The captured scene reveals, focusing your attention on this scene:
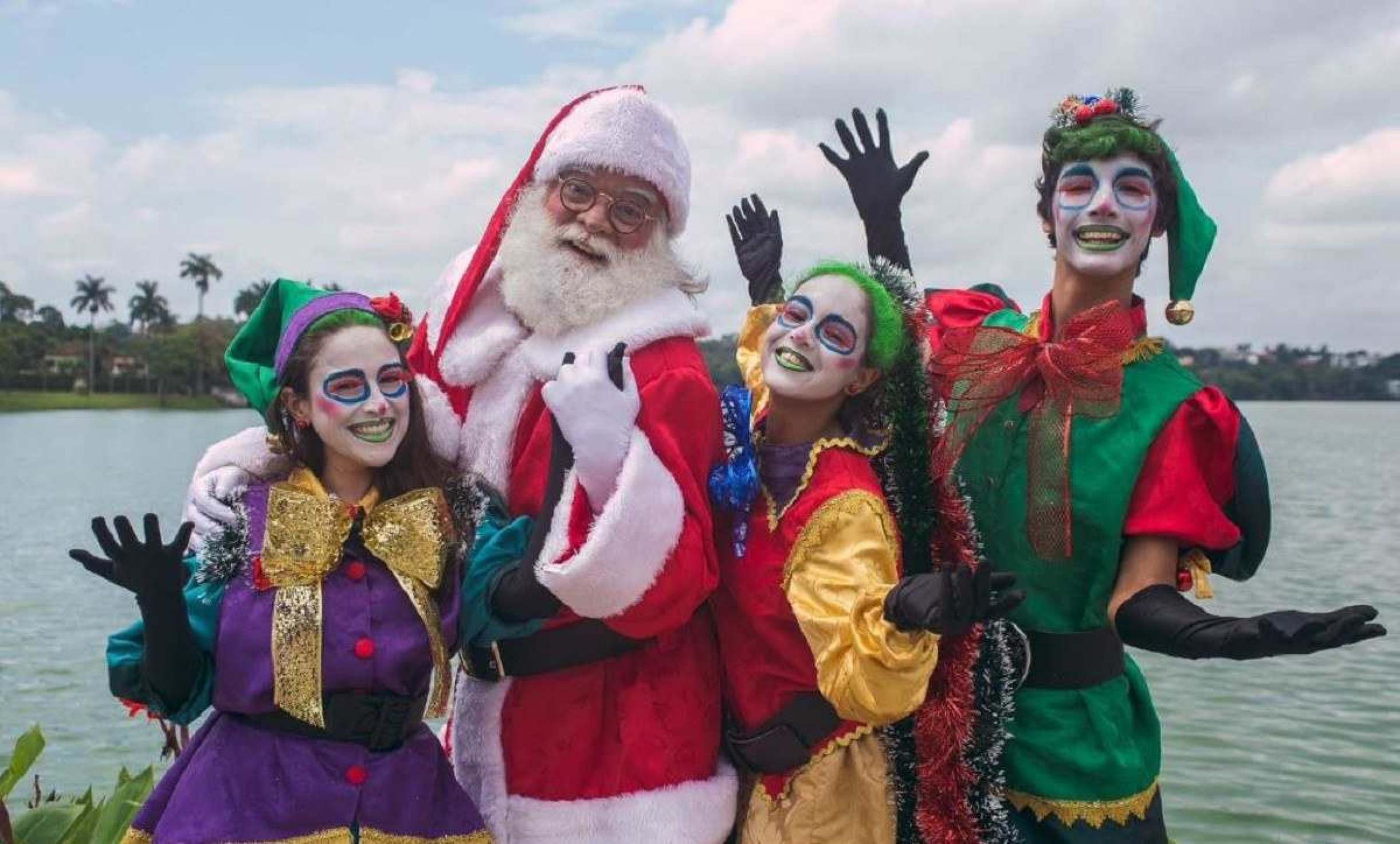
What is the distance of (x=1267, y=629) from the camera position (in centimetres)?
206

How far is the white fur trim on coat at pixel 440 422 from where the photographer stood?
2750 millimetres

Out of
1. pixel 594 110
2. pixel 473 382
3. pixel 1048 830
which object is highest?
pixel 594 110

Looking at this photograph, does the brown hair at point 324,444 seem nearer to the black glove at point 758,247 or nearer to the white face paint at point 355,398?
the white face paint at point 355,398

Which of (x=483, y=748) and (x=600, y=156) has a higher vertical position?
(x=600, y=156)

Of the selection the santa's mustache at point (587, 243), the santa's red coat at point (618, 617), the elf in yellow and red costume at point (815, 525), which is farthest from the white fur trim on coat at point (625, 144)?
the elf in yellow and red costume at point (815, 525)

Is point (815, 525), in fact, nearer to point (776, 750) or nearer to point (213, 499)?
point (776, 750)

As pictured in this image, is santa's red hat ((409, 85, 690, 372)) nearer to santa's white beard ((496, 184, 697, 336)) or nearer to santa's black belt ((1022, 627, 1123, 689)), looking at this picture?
santa's white beard ((496, 184, 697, 336))

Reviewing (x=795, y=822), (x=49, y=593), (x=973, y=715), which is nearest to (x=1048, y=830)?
(x=973, y=715)

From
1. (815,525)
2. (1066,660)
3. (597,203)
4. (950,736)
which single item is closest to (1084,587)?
(1066,660)

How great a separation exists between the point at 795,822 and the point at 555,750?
508mm

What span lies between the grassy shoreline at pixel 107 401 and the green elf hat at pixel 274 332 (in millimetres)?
65385

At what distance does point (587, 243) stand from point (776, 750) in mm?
1150

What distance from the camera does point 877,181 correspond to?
3215mm

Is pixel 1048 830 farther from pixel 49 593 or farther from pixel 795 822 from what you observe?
pixel 49 593
